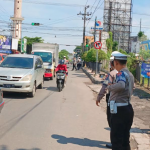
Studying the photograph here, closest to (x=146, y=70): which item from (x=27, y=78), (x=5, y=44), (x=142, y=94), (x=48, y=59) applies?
(x=142, y=94)

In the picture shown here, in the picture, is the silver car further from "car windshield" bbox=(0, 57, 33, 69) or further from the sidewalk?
the sidewalk

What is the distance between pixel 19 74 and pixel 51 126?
4157 millimetres

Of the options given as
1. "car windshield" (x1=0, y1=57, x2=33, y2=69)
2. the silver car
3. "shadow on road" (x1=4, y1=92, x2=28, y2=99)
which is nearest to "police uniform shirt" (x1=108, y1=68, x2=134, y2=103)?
the silver car

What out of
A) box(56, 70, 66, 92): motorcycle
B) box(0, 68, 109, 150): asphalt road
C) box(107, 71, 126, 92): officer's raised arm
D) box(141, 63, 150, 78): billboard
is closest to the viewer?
box(107, 71, 126, 92): officer's raised arm

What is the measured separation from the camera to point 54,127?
6.09m

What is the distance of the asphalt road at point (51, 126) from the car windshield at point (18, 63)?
2.05 m

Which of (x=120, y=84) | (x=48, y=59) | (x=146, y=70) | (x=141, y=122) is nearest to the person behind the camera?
(x=120, y=84)

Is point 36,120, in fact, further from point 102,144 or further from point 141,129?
point 141,129

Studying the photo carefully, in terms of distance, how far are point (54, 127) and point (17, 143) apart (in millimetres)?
1363

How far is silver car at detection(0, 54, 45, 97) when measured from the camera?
963cm

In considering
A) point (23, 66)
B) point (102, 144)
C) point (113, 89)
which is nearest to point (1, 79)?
point (23, 66)

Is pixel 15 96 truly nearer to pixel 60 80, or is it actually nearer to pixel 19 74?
pixel 19 74

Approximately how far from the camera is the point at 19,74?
9781 millimetres

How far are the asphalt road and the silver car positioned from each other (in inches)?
26.1
